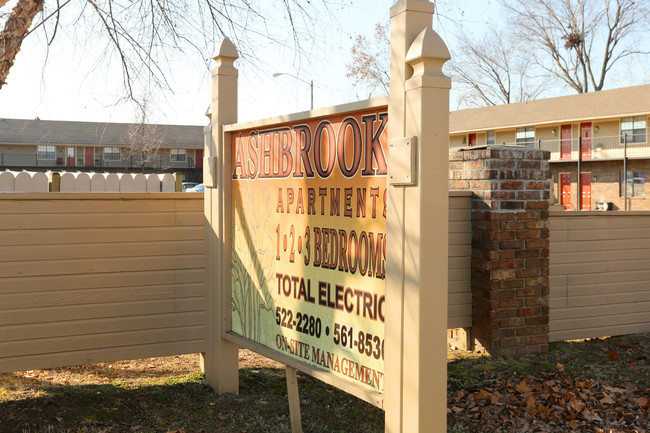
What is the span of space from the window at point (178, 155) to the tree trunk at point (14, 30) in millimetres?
51819

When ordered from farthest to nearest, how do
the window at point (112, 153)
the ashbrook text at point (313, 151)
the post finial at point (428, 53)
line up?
1. the window at point (112, 153)
2. the ashbrook text at point (313, 151)
3. the post finial at point (428, 53)

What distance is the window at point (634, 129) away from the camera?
36247 millimetres

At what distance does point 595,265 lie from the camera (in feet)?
24.1

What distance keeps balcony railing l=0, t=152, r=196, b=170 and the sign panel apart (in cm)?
5193

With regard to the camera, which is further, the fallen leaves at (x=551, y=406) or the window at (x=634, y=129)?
the window at (x=634, y=129)

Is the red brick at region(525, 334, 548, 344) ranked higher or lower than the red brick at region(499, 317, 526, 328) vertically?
lower

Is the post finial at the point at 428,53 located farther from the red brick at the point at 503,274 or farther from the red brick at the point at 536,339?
the red brick at the point at 536,339

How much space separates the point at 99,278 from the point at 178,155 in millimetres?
55088

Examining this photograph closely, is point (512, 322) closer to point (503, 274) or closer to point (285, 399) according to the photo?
point (503, 274)

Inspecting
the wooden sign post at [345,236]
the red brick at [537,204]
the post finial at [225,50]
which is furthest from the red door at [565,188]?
the wooden sign post at [345,236]

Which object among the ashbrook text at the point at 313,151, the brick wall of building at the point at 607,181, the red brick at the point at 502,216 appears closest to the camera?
the ashbrook text at the point at 313,151

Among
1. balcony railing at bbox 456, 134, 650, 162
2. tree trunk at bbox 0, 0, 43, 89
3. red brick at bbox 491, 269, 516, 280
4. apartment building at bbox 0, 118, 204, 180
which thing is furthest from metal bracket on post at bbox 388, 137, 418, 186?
apartment building at bbox 0, 118, 204, 180

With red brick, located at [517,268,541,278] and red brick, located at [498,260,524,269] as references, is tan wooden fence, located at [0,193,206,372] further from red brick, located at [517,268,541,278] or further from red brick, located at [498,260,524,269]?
red brick, located at [517,268,541,278]

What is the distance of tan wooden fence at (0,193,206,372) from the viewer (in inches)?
200
